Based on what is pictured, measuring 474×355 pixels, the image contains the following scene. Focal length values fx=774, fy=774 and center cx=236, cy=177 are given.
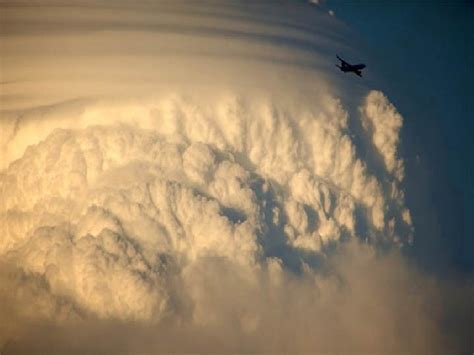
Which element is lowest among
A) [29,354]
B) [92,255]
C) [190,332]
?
[29,354]

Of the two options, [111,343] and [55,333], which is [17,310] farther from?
[111,343]

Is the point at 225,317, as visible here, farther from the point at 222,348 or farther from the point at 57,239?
the point at 57,239

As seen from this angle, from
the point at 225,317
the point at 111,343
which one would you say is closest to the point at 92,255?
the point at 111,343

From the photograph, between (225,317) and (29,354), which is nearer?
(29,354)

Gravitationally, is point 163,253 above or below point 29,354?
above

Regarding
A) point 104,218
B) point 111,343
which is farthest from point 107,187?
point 111,343

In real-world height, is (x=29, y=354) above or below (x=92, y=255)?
below

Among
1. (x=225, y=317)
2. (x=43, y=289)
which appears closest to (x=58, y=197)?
(x=43, y=289)

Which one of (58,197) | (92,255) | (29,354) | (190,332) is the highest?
(58,197)

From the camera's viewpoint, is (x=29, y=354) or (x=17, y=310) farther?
(x=17, y=310)
